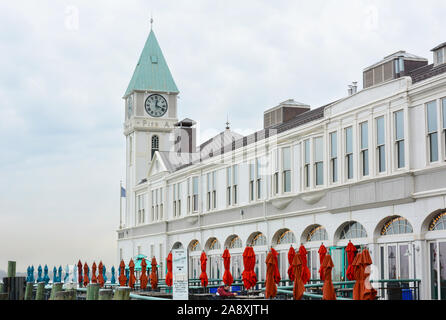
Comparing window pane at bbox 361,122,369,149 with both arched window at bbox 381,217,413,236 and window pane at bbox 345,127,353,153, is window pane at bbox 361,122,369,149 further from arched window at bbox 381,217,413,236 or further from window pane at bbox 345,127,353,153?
arched window at bbox 381,217,413,236

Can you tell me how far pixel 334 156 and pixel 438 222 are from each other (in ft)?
23.4

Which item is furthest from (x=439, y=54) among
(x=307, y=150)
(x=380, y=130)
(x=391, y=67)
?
(x=307, y=150)

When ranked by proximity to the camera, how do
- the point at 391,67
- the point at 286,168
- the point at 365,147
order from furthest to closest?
the point at 286,168, the point at 391,67, the point at 365,147

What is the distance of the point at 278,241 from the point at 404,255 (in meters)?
10.9

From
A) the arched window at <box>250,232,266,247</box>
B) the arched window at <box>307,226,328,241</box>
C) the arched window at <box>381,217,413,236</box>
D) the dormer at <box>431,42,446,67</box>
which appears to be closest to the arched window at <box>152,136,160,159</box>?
the arched window at <box>250,232,266,247</box>

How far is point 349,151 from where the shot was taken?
34.1m

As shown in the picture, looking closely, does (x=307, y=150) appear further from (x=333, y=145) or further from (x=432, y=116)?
(x=432, y=116)

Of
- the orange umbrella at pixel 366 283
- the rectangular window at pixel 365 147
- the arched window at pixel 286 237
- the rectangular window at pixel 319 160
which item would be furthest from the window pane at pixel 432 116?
the arched window at pixel 286 237

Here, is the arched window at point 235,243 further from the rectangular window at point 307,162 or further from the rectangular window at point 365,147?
the rectangular window at point 365,147

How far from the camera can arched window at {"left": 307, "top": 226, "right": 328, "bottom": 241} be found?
119 ft

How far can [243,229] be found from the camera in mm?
44094

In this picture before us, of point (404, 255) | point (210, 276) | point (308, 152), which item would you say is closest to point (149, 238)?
point (210, 276)

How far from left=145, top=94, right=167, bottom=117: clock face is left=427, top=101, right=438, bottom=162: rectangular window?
148ft
